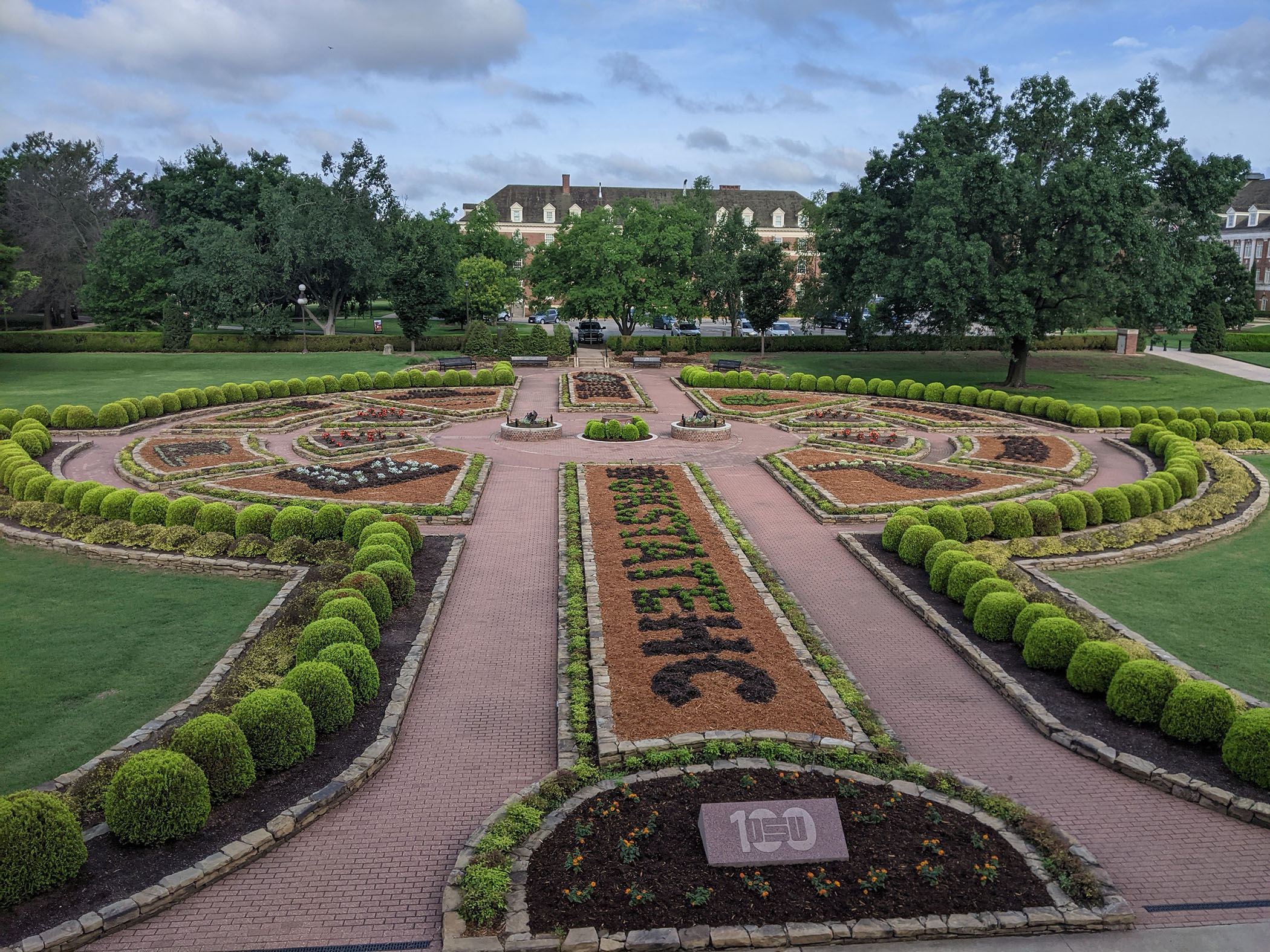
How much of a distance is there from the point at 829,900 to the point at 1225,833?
496 cm

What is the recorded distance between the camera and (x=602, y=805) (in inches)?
400

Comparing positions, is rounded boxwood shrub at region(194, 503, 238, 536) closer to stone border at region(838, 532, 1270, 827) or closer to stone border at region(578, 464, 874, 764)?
stone border at region(578, 464, 874, 764)

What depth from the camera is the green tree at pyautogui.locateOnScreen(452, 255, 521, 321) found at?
55.5 meters

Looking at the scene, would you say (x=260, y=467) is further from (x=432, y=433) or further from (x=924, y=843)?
(x=924, y=843)

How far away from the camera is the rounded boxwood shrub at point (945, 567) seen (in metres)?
16.8

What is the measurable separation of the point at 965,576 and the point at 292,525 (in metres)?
13.5

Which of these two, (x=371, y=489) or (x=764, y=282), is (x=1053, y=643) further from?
(x=764, y=282)

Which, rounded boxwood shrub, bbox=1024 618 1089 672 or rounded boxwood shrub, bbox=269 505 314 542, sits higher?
rounded boxwood shrub, bbox=269 505 314 542

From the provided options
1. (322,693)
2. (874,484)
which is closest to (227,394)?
(874,484)

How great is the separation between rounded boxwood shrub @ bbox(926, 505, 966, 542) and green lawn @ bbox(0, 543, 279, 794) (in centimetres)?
1351

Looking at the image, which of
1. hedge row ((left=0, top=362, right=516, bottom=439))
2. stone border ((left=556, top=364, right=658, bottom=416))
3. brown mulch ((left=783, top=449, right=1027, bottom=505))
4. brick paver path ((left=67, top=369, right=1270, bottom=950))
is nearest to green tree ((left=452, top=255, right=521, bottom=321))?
hedge row ((left=0, top=362, right=516, bottom=439))

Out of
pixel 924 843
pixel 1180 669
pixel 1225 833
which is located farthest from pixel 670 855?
pixel 1180 669

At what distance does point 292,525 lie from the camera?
18938 mm

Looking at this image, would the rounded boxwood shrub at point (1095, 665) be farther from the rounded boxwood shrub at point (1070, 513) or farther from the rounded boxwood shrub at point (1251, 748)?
the rounded boxwood shrub at point (1070, 513)
